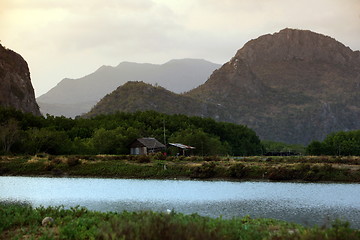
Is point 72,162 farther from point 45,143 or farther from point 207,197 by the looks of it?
point 207,197

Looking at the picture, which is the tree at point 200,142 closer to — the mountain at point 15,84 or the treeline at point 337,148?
the treeline at point 337,148

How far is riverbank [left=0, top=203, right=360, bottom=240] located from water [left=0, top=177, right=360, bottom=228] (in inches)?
339

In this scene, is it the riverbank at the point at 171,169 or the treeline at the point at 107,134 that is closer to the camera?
the riverbank at the point at 171,169

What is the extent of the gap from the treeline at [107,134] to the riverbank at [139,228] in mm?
57891

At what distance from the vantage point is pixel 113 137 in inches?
3538

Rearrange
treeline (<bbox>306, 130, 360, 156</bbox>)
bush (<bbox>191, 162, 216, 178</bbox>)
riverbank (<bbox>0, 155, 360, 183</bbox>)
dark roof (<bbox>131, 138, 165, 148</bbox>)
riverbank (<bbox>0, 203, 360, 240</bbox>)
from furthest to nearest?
treeline (<bbox>306, 130, 360, 156</bbox>)
dark roof (<bbox>131, 138, 165, 148</bbox>)
bush (<bbox>191, 162, 216, 178</bbox>)
riverbank (<bbox>0, 155, 360, 183</bbox>)
riverbank (<bbox>0, 203, 360, 240</bbox>)

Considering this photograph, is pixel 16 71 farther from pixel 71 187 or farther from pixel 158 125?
pixel 71 187

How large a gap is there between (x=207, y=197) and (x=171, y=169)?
20.6m

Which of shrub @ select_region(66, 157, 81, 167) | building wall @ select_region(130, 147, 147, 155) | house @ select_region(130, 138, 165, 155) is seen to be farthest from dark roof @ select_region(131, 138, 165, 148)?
shrub @ select_region(66, 157, 81, 167)

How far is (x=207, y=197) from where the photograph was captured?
36.1 meters

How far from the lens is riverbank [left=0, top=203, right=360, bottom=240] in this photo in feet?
40.0

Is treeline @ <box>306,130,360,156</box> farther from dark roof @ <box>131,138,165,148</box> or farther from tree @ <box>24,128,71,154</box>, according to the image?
tree @ <box>24,128,71,154</box>

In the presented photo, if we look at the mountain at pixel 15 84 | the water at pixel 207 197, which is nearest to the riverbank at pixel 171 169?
the water at pixel 207 197

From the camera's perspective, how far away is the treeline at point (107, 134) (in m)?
78.4
